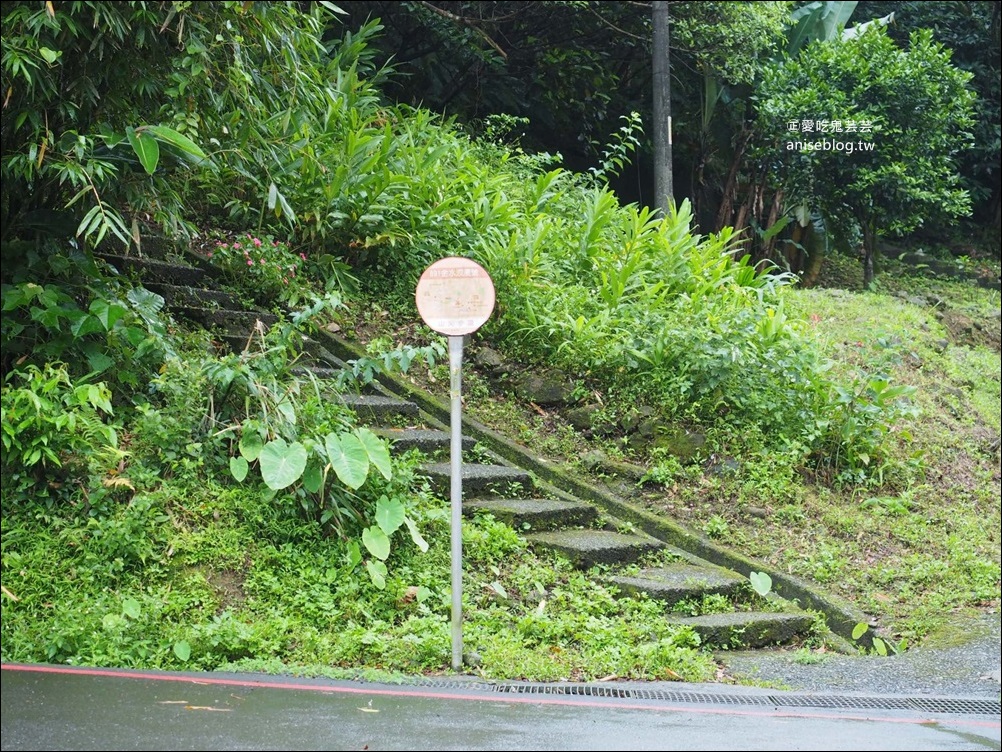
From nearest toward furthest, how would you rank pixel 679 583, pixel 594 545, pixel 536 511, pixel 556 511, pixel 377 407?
pixel 679 583 → pixel 594 545 → pixel 536 511 → pixel 556 511 → pixel 377 407

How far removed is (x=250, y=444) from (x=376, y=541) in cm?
96

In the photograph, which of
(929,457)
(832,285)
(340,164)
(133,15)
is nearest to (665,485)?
(929,457)

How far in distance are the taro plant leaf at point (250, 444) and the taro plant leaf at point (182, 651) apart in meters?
1.22

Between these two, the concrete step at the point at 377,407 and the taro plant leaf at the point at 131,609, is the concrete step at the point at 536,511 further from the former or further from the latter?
the taro plant leaf at the point at 131,609

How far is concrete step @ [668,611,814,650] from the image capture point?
5.81 m

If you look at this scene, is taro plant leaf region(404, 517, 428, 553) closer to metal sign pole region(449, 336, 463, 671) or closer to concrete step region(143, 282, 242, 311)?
metal sign pole region(449, 336, 463, 671)

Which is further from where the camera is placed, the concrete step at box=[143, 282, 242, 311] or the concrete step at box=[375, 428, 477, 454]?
the concrete step at box=[143, 282, 242, 311]

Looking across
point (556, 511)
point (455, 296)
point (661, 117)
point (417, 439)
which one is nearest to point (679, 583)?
point (556, 511)

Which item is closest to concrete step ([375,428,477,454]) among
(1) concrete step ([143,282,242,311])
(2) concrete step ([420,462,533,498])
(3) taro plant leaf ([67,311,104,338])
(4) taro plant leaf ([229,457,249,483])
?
(2) concrete step ([420,462,533,498])

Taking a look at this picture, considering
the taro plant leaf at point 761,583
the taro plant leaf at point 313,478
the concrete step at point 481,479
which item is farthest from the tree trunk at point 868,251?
the taro plant leaf at point 313,478

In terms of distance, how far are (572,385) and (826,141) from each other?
7583 mm

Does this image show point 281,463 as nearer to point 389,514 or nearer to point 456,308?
point 389,514

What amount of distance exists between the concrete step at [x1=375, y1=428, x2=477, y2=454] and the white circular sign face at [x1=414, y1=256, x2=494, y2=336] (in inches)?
71.7

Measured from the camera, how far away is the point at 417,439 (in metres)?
6.87
